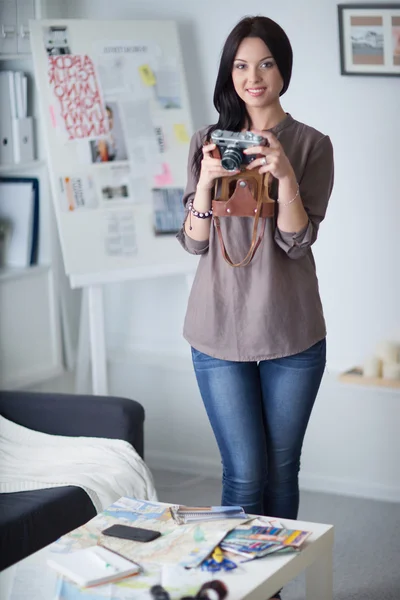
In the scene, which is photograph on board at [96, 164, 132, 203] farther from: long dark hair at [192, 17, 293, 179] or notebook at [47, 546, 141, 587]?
notebook at [47, 546, 141, 587]

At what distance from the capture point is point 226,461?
78.1 inches

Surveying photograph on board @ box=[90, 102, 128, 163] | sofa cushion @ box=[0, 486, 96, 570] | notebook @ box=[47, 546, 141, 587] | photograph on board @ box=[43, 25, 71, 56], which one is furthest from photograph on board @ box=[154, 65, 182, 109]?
notebook @ box=[47, 546, 141, 587]

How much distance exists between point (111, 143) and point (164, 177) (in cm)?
20

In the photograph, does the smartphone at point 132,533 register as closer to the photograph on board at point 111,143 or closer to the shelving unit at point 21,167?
the photograph on board at point 111,143

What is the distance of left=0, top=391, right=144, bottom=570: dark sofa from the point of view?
205 cm

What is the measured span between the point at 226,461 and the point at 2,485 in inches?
24.8

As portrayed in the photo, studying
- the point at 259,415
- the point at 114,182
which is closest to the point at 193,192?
the point at 259,415

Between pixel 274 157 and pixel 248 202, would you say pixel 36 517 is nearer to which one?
pixel 248 202

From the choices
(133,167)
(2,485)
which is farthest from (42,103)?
(2,485)

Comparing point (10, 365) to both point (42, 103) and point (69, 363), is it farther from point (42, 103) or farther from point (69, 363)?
point (42, 103)

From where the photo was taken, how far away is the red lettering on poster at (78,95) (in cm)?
285

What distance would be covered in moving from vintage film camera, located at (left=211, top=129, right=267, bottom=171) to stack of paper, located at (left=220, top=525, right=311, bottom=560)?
69 cm

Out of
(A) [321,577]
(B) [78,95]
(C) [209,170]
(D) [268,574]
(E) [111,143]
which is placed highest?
(B) [78,95]

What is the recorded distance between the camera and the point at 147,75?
2.97 m
